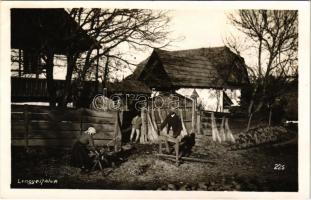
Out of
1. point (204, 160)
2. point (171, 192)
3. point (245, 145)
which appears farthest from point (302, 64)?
point (171, 192)

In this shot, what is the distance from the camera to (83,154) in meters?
6.21

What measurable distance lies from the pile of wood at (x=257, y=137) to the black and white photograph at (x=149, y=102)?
19 mm

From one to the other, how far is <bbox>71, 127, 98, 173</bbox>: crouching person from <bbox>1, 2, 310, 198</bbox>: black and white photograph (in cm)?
2

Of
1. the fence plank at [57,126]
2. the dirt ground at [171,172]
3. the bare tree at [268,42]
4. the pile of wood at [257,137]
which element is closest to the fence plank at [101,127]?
the fence plank at [57,126]

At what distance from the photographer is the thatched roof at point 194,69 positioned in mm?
6598

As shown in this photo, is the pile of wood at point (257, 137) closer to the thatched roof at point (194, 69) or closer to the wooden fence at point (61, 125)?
the thatched roof at point (194, 69)

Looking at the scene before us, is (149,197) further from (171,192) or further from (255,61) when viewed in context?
(255,61)

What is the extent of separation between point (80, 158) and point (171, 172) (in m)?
1.69

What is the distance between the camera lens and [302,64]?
20.5ft

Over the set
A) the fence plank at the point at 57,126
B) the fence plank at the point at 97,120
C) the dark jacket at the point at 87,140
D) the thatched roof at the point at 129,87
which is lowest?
the dark jacket at the point at 87,140

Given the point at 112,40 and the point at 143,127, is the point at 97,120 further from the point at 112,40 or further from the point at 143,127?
the point at 112,40

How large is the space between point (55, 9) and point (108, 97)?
6.06 ft

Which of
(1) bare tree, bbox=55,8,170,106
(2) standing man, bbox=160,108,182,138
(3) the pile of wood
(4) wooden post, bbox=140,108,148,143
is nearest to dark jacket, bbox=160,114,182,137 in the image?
(2) standing man, bbox=160,108,182,138

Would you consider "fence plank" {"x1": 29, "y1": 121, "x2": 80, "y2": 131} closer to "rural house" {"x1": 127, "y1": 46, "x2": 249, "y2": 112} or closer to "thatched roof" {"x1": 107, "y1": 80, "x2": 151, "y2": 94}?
"thatched roof" {"x1": 107, "y1": 80, "x2": 151, "y2": 94}
